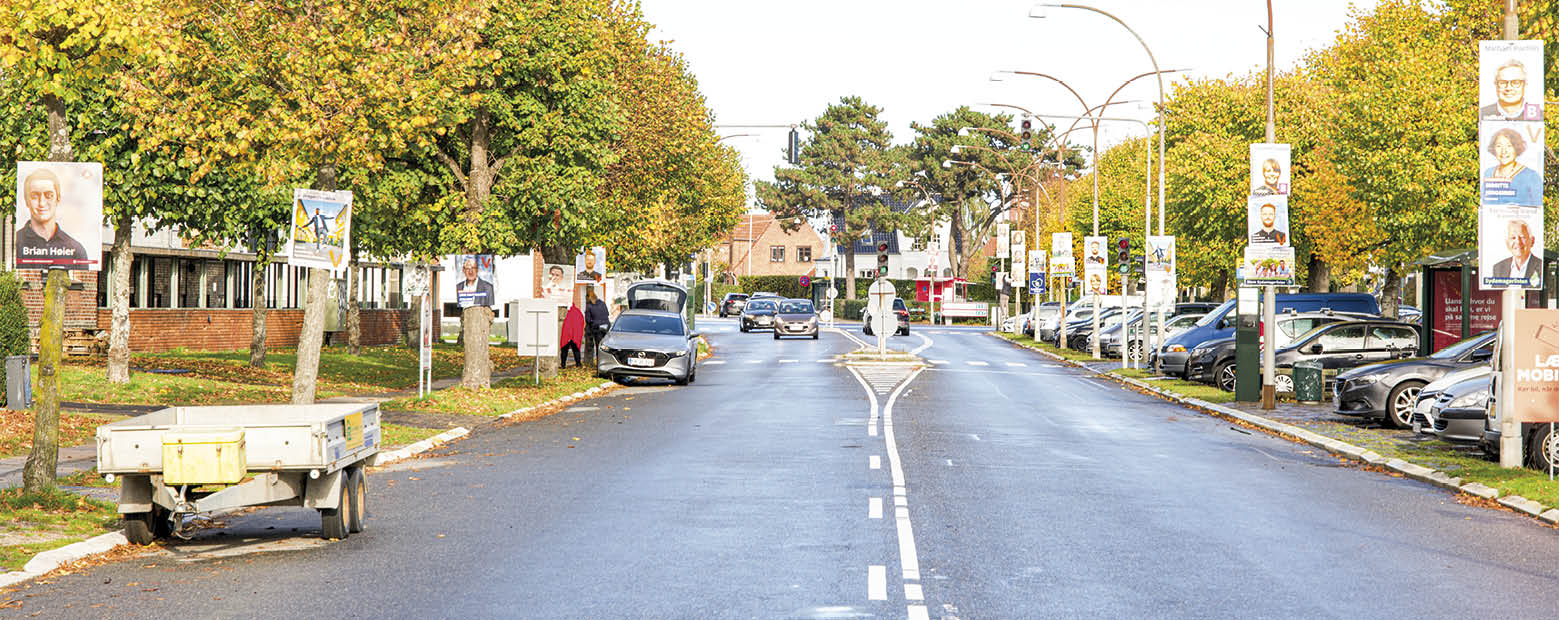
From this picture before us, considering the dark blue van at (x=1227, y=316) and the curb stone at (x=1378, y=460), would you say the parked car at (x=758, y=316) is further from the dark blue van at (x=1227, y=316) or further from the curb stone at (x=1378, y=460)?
the curb stone at (x=1378, y=460)

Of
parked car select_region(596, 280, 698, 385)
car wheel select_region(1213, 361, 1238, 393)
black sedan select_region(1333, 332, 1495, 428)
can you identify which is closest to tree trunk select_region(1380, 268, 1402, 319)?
car wheel select_region(1213, 361, 1238, 393)

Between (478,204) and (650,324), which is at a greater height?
(478,204)

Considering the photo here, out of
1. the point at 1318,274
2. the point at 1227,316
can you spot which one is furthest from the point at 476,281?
the point at 1318,274

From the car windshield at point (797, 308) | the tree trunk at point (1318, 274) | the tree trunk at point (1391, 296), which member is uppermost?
the tree trunk at point (1318, 274)

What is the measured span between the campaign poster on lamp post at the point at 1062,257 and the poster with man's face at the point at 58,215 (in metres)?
42.2

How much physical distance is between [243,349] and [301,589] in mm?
36638

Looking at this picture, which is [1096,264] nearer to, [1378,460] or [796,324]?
[796,324]

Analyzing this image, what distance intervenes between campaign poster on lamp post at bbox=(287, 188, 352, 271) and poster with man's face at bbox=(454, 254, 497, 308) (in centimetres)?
765

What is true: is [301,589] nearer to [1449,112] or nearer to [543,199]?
[543,199]

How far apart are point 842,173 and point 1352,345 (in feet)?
248

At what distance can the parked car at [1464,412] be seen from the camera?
18656 millimetres

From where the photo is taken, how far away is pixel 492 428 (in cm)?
2216

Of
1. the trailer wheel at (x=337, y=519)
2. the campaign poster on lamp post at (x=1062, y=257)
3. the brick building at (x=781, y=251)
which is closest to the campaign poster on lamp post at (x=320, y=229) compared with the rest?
the trailer wheel at (x=337, y=519)

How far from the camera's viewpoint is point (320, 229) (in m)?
17.9
